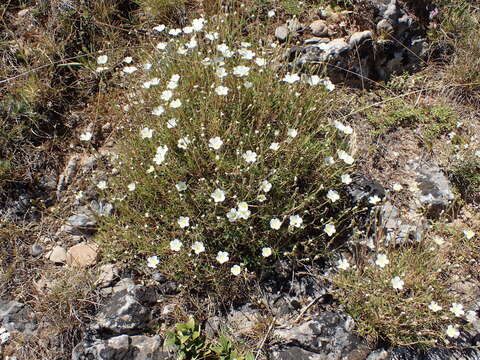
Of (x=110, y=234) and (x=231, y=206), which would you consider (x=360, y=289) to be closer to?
(x=231, y=206)

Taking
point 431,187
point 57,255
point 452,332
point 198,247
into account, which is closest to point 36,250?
point 57,255

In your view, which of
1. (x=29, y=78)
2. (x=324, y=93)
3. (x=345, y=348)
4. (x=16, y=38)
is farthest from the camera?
(x=16, y=38)

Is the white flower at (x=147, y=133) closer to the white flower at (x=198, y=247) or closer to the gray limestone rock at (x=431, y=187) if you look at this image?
the white flower at (x=198, y=247)

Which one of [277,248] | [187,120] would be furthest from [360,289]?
[187,120]

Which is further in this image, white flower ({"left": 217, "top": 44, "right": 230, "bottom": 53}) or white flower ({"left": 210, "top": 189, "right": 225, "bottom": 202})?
white flower ({"left": 217, "top": 44, "right": 230, "bottom": 53})

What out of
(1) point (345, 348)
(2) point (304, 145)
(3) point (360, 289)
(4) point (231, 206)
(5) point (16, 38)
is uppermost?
(5) point (16, 38)

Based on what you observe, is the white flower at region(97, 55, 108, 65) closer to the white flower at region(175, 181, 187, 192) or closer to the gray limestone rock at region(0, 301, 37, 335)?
the white flower at region(175, 181, 187, 192)

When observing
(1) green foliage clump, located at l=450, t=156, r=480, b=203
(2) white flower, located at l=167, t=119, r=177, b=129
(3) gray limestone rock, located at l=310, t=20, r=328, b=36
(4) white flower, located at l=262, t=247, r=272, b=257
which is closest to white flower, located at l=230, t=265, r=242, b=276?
(4) white flower, located at l=262, t=247, r=272, b=257

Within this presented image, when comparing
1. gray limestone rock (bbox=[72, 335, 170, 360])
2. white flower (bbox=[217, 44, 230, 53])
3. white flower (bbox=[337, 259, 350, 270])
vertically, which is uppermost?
white flower (bbox=[217, 44, 230, 53])

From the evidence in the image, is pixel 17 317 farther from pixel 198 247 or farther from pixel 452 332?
pixel 452 332
